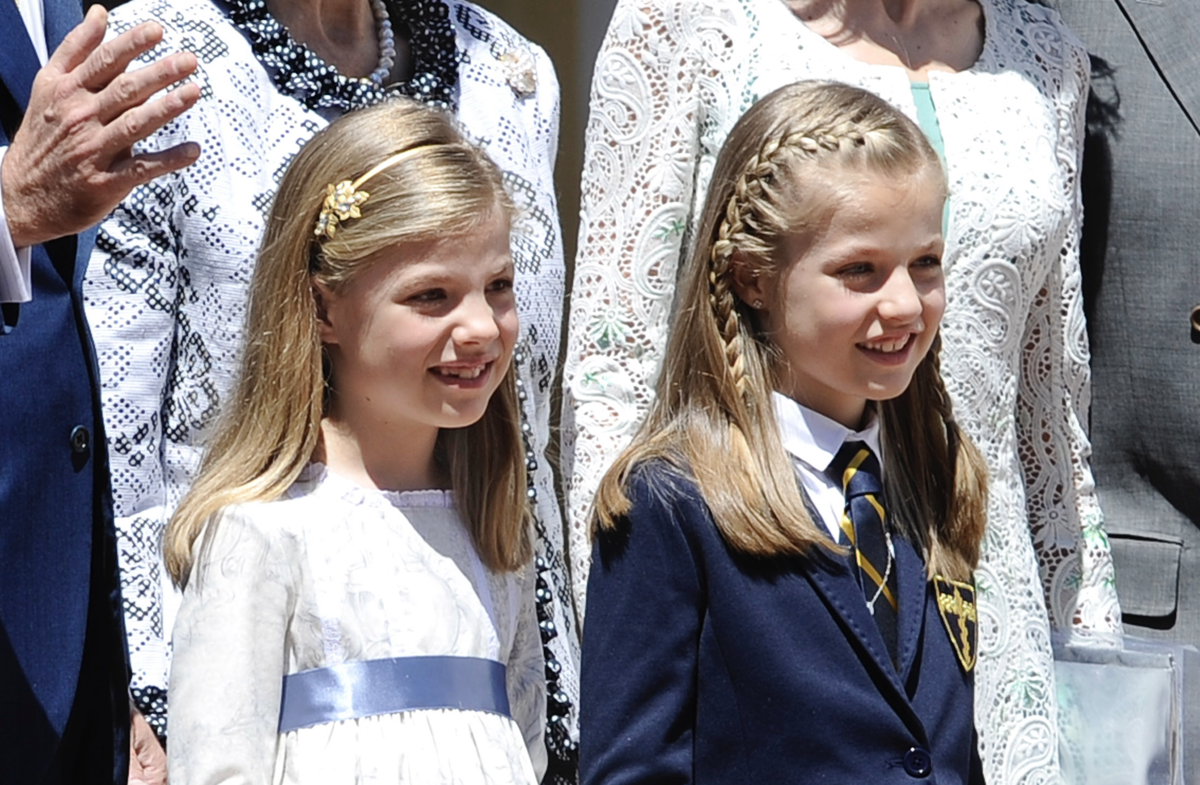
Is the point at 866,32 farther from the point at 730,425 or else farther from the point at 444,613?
the point at 444,613

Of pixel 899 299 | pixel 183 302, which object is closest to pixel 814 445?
pixel 899 299

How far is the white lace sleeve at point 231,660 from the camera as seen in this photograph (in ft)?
7.29

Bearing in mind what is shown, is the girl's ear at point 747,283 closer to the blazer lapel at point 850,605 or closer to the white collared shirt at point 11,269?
the blazer lapel at point 850,605

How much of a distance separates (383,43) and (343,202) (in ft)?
1.94

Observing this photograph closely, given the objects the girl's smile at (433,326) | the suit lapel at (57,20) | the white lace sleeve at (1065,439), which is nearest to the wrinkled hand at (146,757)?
the girl's smile at (433,326)

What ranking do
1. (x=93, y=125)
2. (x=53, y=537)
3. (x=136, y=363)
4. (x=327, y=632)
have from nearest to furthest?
1. (x=93, y=125)
2. (x=327, y=632)
3. (x=53, y=537)
4. (x=136, y=363)

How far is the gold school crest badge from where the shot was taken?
2.47 meters

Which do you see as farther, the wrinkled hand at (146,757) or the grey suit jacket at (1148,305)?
the grey suit jacket at (1148,305)

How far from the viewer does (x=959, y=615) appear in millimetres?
2504

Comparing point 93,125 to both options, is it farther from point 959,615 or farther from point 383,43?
point 959,615

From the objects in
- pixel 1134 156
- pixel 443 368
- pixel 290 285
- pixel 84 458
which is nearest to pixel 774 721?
pixel 443 368

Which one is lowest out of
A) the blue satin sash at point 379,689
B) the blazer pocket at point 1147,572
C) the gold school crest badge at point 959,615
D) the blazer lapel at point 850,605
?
the blazer pocket at point 1147,572

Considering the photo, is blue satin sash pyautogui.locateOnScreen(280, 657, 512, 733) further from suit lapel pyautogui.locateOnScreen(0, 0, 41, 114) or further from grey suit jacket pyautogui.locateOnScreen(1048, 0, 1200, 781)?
grey suit jacket pyautogui.locateOnScreen(1048, 0, 1200, 781)

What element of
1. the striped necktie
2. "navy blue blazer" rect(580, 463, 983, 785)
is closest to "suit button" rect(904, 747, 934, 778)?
"navy blue blazer" rect(580, 463, 983, 785)
